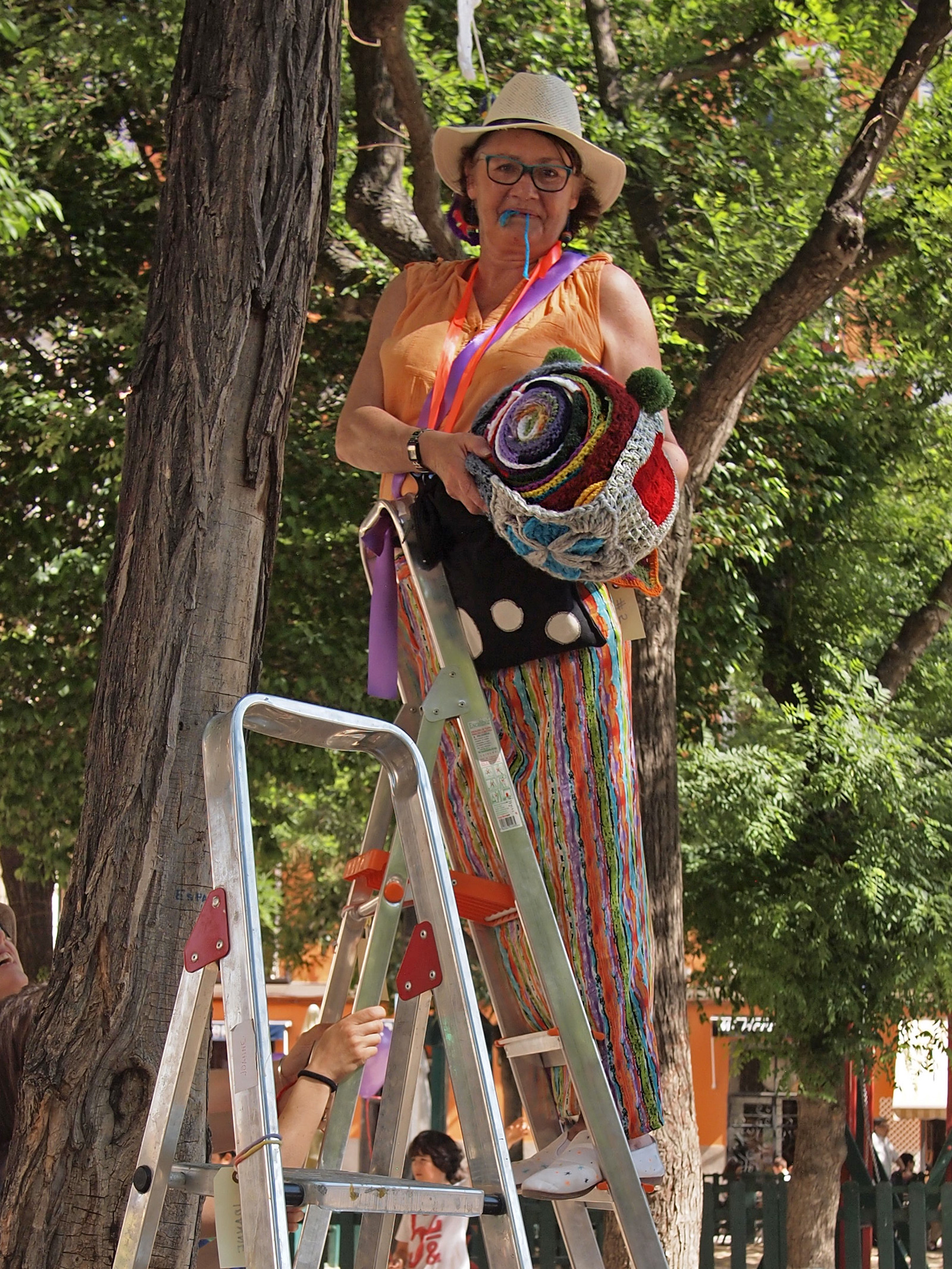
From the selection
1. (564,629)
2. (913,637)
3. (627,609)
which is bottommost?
(564,629)

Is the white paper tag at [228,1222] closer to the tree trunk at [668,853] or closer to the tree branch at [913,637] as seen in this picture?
the tree trunk at [668,853]

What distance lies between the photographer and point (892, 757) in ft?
32.2

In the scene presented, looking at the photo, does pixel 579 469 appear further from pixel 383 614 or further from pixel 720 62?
pixel 720 62

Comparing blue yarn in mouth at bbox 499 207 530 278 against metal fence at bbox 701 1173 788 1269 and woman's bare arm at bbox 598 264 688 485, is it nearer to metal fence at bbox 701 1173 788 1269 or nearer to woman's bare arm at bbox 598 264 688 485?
woman's bare arm at bbox 598 264 688 485

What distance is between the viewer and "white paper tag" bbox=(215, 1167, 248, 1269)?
2041 mm

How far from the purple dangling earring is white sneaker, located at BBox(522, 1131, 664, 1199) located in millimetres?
2141

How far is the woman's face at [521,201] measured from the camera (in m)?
3.39

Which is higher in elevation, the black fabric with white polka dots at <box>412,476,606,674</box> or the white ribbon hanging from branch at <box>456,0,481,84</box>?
the white ribbon hanging from branch at <box>456,0,481,84</box>

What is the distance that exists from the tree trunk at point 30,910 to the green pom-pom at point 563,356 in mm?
10173

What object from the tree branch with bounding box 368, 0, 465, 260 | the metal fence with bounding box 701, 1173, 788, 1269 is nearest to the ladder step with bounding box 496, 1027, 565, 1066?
the tree branch with bounding box 368, 0, 465, 260

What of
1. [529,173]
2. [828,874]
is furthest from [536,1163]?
[828,874]

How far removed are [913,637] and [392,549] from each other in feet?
27.8

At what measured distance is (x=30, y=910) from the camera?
12812mm

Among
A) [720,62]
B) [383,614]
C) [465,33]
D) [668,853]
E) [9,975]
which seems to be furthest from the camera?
[720,62]
